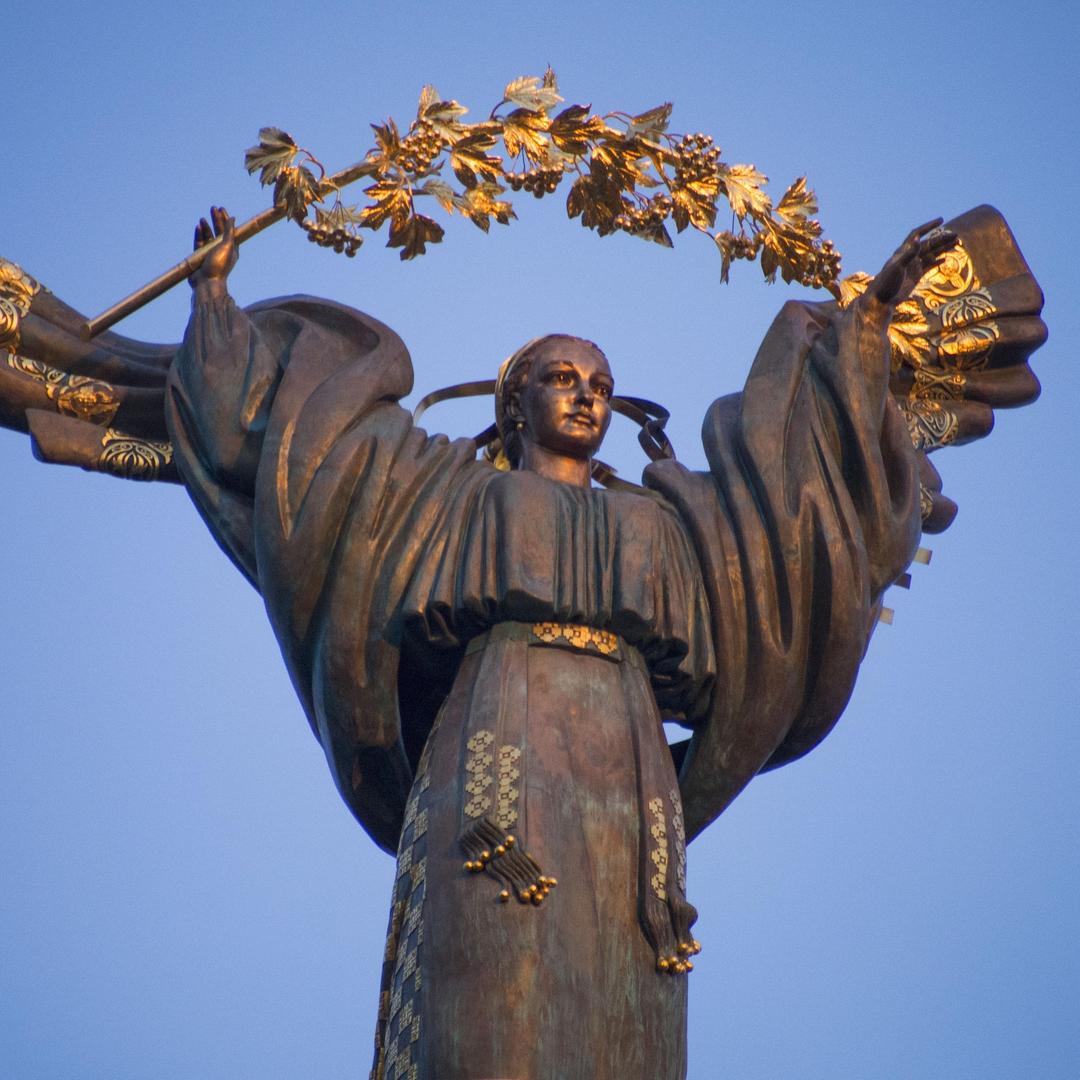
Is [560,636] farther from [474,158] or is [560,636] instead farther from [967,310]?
[967,310]

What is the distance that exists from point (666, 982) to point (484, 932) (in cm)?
82

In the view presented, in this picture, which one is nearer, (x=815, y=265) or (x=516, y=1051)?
(x=516, y=1051)

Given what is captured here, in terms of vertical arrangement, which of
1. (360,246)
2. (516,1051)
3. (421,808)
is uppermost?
(360,246)

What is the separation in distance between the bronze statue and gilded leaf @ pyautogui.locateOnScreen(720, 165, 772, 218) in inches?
20.6

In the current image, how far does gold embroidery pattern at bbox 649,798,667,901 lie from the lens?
1112cm

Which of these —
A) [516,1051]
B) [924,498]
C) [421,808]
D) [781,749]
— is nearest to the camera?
[516,1051]

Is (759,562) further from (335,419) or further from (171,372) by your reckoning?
(171,372)

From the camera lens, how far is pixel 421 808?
448 inches

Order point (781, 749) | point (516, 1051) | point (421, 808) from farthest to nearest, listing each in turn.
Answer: point (781, 749) → point (421, 808) → point (516, 1051)

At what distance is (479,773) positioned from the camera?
11164mm

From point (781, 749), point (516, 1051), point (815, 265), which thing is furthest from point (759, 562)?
point (516, 1051)

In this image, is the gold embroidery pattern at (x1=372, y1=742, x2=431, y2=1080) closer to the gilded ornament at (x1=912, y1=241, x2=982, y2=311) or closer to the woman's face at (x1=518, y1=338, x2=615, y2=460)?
the woman's face at (x1=518, y1=338, x2=615, y2=460)

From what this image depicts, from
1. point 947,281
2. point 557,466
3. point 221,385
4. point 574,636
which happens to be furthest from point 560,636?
point 947,281

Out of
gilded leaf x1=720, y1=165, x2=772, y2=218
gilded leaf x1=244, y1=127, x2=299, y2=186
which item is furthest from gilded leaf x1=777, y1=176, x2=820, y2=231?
gilded leaf x1=244, y1=127, x2=299, y2=186
